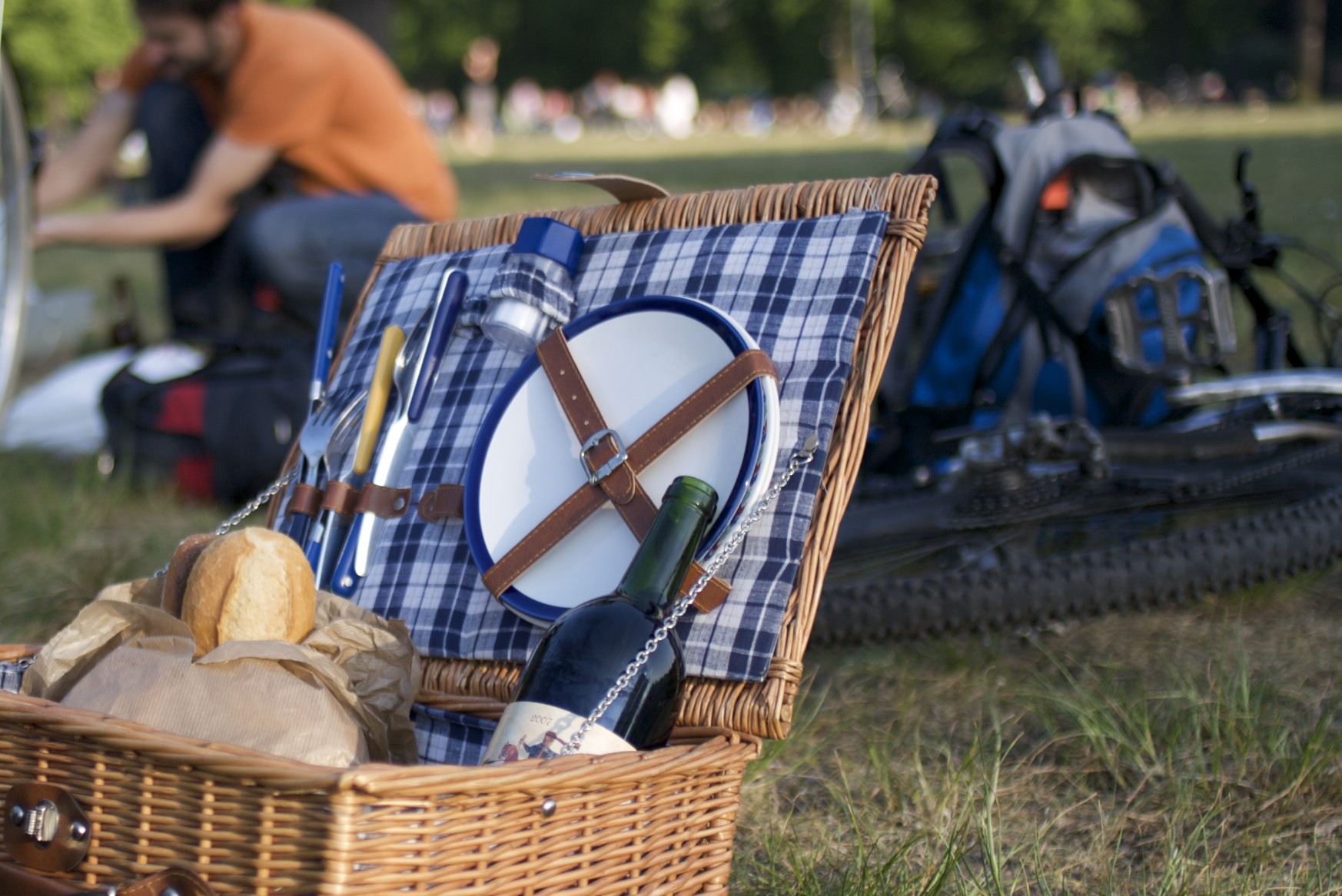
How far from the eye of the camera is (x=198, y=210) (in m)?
A: 3.46

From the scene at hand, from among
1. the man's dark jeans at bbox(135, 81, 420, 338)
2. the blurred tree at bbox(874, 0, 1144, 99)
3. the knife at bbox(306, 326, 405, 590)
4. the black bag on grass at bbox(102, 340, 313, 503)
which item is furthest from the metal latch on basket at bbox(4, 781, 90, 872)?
the blurred tree at bbox(874, 0, 1144, 99)

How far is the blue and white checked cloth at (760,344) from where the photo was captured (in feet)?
4.19

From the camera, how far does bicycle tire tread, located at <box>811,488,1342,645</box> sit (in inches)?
67.8

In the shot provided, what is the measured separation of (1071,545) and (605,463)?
0.98 metres

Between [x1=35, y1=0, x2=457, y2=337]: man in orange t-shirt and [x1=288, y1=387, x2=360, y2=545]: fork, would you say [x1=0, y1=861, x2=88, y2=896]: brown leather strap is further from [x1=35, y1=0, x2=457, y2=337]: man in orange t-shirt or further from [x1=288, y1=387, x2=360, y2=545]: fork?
[x1=35, y1=0, x2=457, y2=337]: man in orange t-shirt

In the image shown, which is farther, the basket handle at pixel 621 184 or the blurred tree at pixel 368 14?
the blurred tree at pixel 368 14

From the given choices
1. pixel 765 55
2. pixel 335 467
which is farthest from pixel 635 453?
pixel 765 55

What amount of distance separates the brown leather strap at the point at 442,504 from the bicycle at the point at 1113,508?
23.6 inches

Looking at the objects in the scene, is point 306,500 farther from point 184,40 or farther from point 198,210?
point 184,40

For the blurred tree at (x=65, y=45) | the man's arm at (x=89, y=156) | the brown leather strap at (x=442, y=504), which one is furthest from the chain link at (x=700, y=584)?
the blurred tree at (x=65, y=45)

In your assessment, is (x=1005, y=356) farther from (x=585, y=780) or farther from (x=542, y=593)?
(x=585, y=780)

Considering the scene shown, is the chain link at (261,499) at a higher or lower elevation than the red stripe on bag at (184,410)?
higher

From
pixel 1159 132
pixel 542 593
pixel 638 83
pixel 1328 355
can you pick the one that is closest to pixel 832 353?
pixel 542 593

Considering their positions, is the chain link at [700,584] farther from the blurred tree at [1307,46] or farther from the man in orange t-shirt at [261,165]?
the blurred tree at [1307,46]
